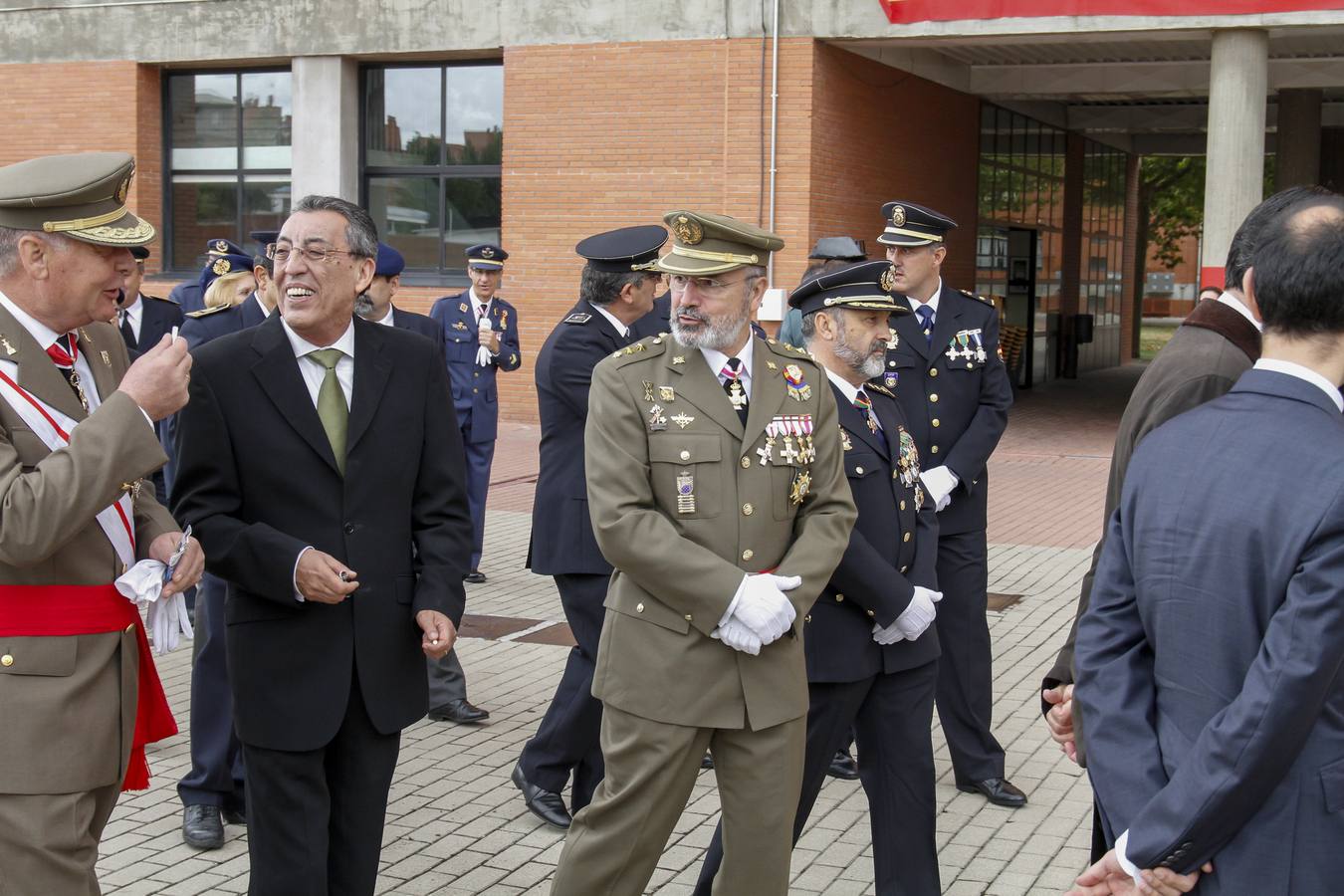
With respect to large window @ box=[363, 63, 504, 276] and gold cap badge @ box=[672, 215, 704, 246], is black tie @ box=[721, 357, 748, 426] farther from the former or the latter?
large window @ box=[363, 63, 504, 276]

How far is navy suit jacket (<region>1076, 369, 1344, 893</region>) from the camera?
2242 millimetres

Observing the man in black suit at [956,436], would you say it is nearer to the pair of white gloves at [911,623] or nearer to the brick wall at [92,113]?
the pair of white gloves at [911,623]

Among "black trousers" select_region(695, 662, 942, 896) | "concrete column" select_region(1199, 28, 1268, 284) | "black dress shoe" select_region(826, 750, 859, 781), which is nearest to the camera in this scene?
"black trousers" select_region(695, 662, 942, 896)

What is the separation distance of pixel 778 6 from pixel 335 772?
581 inches

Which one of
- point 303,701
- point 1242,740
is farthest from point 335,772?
point 1242,740

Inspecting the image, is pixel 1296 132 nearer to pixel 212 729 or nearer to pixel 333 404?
pixel 212 729

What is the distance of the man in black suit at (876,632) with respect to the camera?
4.19 metres

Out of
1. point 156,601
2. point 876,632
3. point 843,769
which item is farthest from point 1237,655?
point 843,769

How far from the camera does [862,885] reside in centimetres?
488

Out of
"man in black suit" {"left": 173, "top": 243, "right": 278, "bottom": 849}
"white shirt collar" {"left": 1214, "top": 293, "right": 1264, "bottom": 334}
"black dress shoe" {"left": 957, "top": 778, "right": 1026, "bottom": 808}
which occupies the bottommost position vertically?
"black dress shoe" {"left": 957, "top": 778, "right": 1026, "bottom": 808}

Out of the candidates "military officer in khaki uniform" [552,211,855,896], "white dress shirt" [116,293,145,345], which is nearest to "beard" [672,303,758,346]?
"military officer in khaki uniform" [552,211,855,896]

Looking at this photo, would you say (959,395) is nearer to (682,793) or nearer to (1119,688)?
(682,793)

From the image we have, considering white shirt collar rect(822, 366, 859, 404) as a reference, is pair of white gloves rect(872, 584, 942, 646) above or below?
below

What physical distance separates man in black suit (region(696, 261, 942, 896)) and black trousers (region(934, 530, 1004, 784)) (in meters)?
1.32
